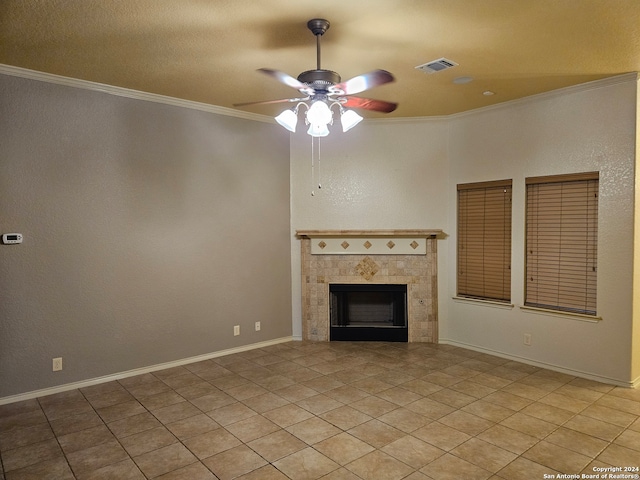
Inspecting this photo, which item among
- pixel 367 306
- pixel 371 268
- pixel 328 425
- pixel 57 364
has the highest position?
pixel 371 268

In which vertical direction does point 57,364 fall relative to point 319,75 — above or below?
below

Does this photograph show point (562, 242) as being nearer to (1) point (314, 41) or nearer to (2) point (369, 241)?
(2) point (369, 241)

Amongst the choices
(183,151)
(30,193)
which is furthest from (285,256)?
(30,193)

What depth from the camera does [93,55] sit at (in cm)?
338

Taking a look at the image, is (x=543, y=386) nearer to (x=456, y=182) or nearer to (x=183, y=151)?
(x=456, y=182)

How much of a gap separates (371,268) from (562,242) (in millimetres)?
2209

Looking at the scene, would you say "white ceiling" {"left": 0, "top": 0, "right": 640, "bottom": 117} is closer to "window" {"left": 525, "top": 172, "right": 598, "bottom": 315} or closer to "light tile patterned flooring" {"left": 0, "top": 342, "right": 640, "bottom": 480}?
"window" {"left": 525, "top": 172, "right": 598, "bottom": 315}

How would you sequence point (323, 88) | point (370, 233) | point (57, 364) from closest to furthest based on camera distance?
point (323, 88)
point (57, 364)
point (370, 233)

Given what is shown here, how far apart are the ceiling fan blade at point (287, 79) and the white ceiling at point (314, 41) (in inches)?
17.4

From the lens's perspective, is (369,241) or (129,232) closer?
(129,232)

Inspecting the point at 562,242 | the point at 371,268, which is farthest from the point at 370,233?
the point at 562,242

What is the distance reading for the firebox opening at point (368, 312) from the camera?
5551mm

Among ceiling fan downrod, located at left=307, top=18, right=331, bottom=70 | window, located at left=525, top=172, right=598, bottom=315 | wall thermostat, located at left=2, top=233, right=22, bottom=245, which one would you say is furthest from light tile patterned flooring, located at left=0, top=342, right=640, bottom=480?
ceiling fan downrod, located at left=307, top=18, right=331, bottom=70

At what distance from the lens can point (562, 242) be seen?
4.42 meters
